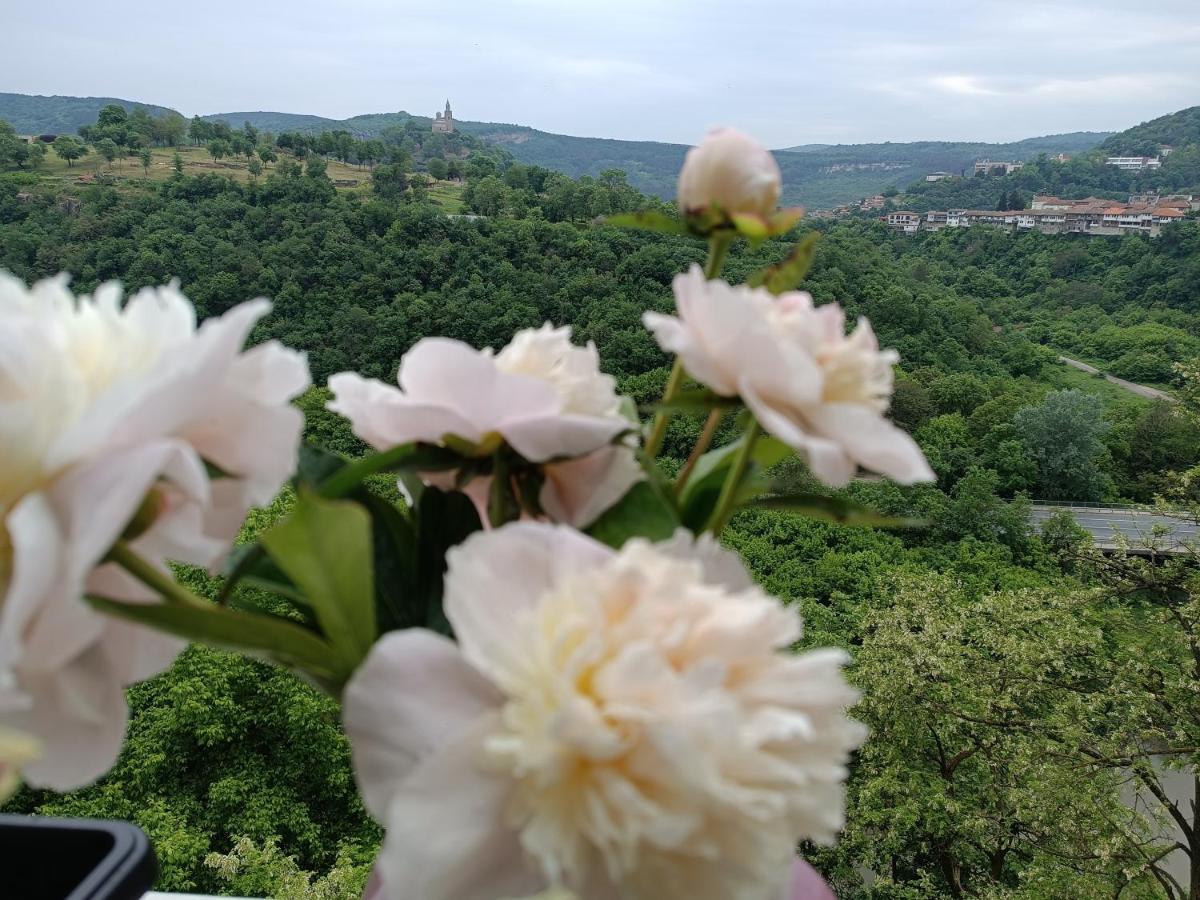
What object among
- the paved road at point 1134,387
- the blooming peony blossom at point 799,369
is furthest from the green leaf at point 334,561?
the paved road at point 1134,387

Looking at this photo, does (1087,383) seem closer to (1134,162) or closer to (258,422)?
(258,422)

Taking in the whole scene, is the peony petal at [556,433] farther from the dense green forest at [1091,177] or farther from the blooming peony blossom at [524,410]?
the dense green forest at [1091,177]

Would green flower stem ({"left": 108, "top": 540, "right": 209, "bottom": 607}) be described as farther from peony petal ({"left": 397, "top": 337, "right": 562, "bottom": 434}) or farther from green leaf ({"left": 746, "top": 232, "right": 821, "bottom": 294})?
green leaf ({"left": 746, "top": 232, "right": 821, "bottom": 294})

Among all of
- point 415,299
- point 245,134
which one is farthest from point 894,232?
point 245,134

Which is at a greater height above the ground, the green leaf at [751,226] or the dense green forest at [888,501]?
the green leaf at [751,226]

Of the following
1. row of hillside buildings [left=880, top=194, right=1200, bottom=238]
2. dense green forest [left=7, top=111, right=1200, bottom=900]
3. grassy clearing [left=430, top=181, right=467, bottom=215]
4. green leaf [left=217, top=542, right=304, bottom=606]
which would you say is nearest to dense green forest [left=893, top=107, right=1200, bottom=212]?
row of hillside buildings [left=880, top=194, right=1200, bottom=238]

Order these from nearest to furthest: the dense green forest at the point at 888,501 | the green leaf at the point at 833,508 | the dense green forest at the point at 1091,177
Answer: the green leaf at the point at 833,508
the dense green forest at the point at 888,501
the dense green forest at the point at 1091,177

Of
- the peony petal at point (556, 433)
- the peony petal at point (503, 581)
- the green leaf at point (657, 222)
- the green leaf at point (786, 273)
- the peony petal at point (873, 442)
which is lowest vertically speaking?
the peony petal at point (503, 581)
